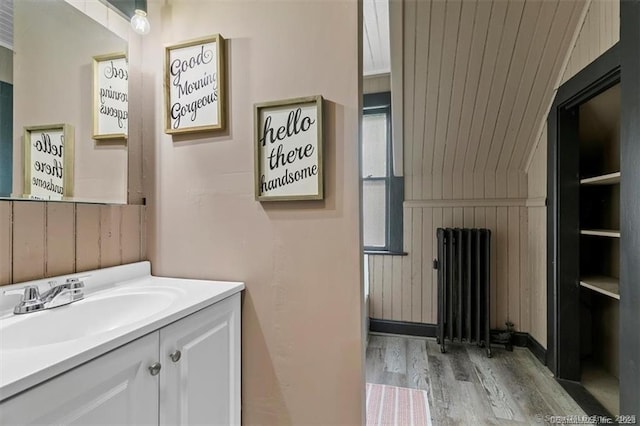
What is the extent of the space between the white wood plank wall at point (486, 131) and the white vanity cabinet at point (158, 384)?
1.88 meters

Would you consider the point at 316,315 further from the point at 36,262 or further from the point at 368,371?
the point at 368,371

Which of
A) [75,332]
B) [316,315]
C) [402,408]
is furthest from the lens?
[402,408]

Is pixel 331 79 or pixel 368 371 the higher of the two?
pixel 331 79

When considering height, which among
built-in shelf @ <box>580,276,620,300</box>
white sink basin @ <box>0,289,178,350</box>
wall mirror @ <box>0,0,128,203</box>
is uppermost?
wall mirror @ <box>0,0,128,203</box>

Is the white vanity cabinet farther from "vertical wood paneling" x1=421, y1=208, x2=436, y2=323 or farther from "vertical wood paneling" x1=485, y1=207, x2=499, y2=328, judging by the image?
"vertical wood paneling" x1=485, y1=207, x2=499, y2=328

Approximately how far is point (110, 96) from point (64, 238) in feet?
2.02

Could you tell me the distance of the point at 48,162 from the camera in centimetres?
107

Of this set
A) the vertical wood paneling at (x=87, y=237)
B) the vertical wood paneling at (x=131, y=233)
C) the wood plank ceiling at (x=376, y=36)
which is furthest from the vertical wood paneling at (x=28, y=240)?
the wood plank ceiling at (x=376, y=36)

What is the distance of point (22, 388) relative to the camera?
552 mm

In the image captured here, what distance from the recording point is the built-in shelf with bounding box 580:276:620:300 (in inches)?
65.7

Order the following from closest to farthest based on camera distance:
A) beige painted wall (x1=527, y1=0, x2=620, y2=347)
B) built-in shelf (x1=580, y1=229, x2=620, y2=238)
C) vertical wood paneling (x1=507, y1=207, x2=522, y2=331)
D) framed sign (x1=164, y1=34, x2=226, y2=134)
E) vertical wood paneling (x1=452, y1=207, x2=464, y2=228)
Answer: framed sign (x1=164, y1=34, x2=226, y2=134) → beige painted wall (x1=527, y1=0, x2=620, y2=347) → built-in shelf (x1=580, y1=229, x2=620, y2=238) → vertical wood paneling (x1=507, y1=207, x2=522, y2=331) → vertical wood paneling (x1=452, y1=207, x2=464, y2=228)

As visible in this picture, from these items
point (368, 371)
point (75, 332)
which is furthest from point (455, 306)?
point (75, 332)

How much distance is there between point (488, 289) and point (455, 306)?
29 cm

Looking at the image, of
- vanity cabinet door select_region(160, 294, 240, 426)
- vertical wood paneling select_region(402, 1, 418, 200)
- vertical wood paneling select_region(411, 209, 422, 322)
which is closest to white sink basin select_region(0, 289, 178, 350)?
vanity cabinet door select_region(160, 294, 240, 426)
